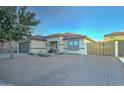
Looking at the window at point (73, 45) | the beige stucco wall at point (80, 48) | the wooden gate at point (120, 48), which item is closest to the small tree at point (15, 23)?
the beige stucco wall at point (80, 48)

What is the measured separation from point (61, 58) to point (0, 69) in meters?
1.69

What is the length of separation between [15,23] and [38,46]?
0.99 metres

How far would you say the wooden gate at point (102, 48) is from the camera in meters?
5.73

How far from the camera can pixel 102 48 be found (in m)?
6.32

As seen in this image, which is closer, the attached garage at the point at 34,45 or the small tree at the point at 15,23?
the small tree at the point at 15,23

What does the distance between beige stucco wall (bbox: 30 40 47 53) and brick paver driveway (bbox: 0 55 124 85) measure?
0.71ft

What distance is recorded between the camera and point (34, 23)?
14.2 feet

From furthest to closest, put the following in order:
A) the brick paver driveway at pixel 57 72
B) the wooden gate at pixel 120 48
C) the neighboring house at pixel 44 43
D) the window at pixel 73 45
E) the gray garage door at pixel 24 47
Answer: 1. the wooden gate at pixel 120 48
2. the window at pixel 73 45
3. the gray garage door at pixel 24 47
4. the neighboring house at pixel 44 43
5. the brick paver driveway at pixel 57 72

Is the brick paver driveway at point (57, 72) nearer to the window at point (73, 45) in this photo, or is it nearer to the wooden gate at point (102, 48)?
the window at point (73, 45)

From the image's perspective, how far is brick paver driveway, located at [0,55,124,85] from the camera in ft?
10.6

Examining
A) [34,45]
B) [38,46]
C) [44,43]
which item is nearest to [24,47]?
→ [34,45]

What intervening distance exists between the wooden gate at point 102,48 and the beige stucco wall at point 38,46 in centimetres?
194
